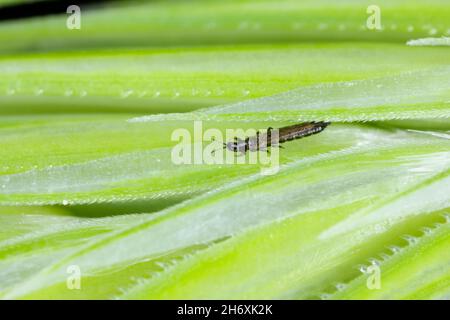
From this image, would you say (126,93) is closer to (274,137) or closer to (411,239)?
(274,137)

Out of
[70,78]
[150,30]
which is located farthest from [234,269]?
[150,30]

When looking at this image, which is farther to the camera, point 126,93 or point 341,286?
point 126,93

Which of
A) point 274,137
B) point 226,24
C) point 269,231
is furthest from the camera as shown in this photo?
point 226,24

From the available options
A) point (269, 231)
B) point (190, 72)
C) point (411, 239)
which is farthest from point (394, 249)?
point (190, 72)

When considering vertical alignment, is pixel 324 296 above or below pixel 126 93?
below

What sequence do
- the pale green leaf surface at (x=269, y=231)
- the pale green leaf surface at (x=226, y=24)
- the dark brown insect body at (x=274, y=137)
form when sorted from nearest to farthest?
the pale green leaf surface at (x=269, y=231) → the dark brown insect body at (x=274, y=137) → the pale green leaf surface at (x=226, y=24)

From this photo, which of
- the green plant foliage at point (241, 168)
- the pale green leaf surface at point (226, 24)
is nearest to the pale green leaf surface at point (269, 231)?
the green plant foliage at point (241, 168)

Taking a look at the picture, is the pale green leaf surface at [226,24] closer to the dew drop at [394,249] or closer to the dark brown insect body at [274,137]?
the dark brown insect body at [274,137]

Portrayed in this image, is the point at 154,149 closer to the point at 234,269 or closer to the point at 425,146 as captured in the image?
the point at 234,269

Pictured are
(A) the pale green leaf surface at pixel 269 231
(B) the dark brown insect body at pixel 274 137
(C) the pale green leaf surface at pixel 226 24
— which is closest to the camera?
(A) the pale green leaf surface at pixel 269 231
